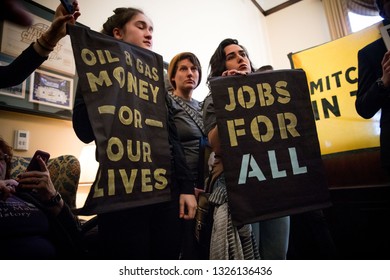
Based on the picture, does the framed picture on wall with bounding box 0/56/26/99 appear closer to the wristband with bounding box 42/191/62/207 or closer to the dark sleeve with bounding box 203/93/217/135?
the wristband with bounding box 42/191/62/207

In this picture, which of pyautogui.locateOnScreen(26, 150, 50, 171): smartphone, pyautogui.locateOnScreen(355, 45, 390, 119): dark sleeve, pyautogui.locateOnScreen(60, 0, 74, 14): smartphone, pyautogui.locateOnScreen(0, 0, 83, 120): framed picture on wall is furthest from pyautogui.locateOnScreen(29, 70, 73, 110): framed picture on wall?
pyautogui.locateOnScreen(355, 45, 390, 119): dark sleeve

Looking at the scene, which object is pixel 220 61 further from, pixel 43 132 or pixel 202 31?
pixel 202 31

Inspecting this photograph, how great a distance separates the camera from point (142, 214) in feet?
1.93

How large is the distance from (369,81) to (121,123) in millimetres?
852

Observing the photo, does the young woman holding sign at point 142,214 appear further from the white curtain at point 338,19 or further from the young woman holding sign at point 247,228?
the white curtain at point 338,19

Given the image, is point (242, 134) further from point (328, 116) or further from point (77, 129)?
point (328, 116)

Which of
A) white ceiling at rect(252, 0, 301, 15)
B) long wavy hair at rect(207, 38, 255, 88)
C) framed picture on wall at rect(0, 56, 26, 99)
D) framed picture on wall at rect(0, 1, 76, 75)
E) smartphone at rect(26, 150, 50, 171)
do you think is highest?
white ceiling at rect(252, 0, 301, 15)

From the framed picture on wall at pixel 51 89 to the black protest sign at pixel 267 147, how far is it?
37.5 inches

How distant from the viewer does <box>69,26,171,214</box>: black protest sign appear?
514 millimetres

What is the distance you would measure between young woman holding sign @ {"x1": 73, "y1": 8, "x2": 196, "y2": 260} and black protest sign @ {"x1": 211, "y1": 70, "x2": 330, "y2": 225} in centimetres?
15

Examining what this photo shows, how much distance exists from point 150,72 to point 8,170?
54 centimetres

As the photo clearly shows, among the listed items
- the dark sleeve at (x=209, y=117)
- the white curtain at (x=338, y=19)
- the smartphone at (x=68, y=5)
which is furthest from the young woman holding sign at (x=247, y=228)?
the white curtain at (x=338, y=19)

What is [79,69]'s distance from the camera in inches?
21.0

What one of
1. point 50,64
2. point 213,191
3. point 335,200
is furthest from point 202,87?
point 213,191
